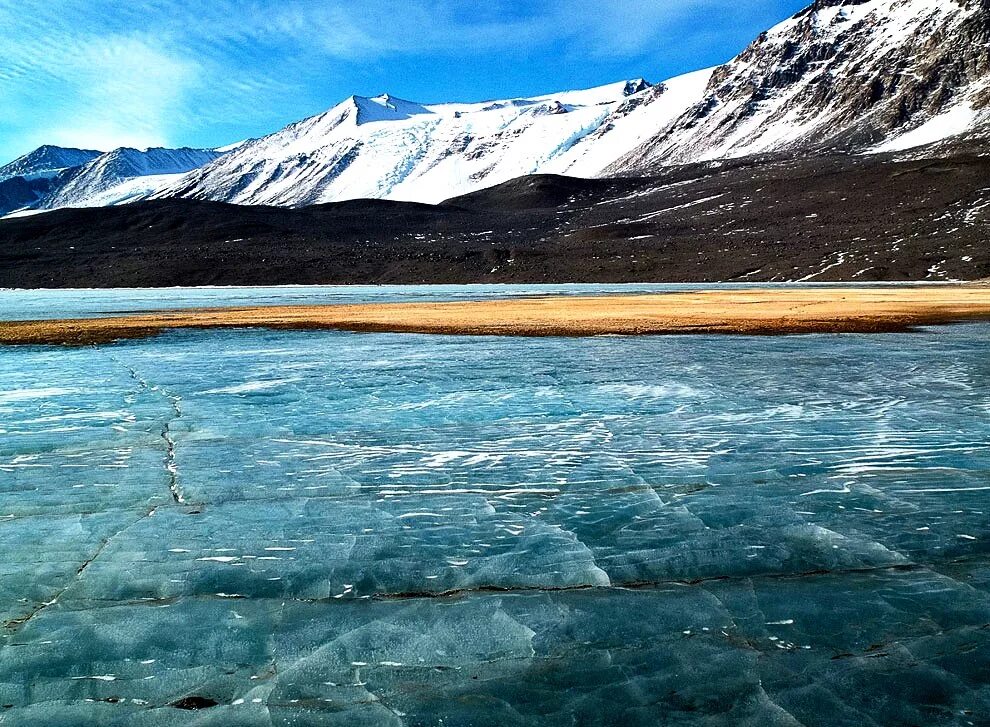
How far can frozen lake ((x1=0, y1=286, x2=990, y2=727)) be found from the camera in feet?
13.8

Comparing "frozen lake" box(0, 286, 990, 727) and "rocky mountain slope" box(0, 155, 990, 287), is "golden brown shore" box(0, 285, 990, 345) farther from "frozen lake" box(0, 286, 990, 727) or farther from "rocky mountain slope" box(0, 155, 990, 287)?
"rocky mountain slope" box(0, 155, 990, 287)

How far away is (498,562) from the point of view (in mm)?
6031

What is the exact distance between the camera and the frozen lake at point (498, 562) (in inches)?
166

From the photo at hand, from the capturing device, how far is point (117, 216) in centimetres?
17375

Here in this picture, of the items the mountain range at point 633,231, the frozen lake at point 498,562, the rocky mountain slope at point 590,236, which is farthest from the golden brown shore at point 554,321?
the rocky mountain slope at point 590,236

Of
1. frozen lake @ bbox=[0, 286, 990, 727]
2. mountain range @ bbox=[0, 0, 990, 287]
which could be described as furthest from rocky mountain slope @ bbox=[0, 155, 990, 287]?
frozen lake @ bbox=[0, 286, 990, 727]

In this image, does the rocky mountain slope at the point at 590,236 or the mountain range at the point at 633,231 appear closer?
the rocky mountain slope at the point at 590,236

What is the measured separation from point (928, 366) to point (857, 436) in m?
7.87

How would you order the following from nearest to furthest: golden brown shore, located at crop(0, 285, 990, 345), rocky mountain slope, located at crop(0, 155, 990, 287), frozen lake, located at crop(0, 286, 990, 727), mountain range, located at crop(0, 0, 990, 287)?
frozen lake, located at crop(0, 286, 990, 727), golden brown shore, located at crop(0, 285, 990, 345), rocky mountain slope, located at crop(0, 155, 990, 287), mountain range, located at crop(0, 0, 990, 287)

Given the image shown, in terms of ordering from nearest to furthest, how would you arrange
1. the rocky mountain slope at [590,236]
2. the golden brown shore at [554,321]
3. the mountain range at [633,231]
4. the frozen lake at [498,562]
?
the frozen lake at [498,562], the golden brown shore at [554,321], the rocky mountain slope at [590,236], the mountain range at [633,231]

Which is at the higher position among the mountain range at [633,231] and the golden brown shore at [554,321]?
the mountain range at [633,231]

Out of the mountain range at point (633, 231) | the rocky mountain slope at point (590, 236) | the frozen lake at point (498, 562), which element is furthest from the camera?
the mountain range at point (633, 231)

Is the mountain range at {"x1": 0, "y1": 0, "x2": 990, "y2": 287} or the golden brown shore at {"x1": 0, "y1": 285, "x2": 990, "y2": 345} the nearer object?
the golden brown shore at {"x1": 0, "y1": 285, "x2": 990, "y2": 345}

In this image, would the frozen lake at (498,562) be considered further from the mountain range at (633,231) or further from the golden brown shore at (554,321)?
the mountain range at (633,231)
